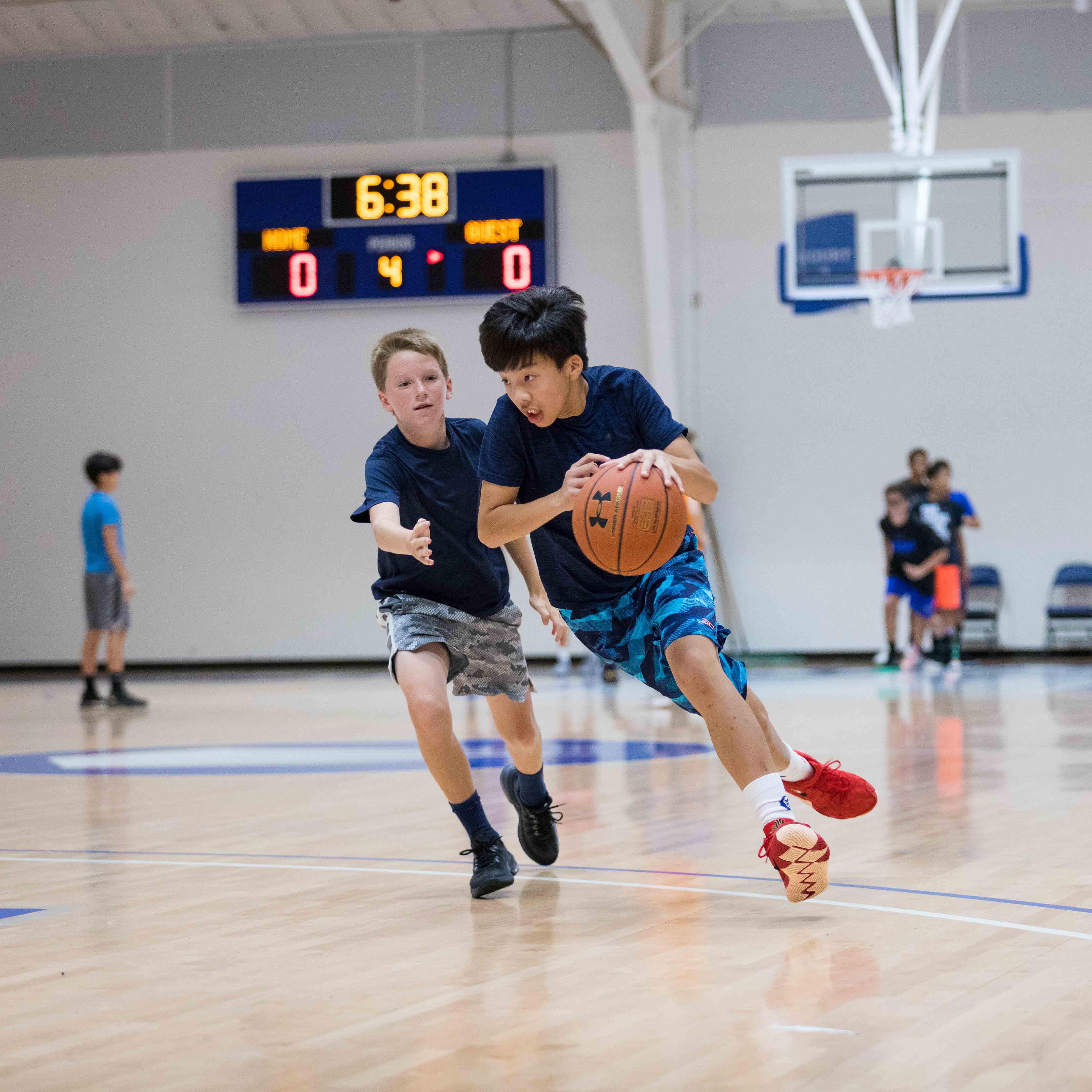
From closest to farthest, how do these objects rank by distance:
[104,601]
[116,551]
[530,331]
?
[530,331]
[116,551]
[104,601]

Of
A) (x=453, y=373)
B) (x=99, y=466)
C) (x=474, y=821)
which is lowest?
(x=474, y=821)

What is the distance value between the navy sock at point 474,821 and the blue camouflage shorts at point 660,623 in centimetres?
48

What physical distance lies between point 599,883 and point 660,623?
74 cm

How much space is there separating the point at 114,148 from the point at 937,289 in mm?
7969

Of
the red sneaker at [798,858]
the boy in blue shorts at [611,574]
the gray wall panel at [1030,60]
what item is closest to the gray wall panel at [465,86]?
the gray wall panel at [1030,60]

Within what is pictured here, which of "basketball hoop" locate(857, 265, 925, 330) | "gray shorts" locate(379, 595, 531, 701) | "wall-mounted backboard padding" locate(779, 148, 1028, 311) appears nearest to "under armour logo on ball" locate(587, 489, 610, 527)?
"gray shorts" locate(379, 595, 531, 701)

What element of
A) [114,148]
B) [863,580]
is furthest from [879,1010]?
[114,148]

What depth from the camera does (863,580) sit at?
44.7 feet

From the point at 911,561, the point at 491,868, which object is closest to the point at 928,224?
the point at 911,561

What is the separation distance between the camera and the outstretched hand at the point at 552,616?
353cm

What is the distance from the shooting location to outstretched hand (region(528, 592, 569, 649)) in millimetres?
3527

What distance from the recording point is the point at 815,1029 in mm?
2240

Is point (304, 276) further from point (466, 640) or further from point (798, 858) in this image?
point (798, 858)

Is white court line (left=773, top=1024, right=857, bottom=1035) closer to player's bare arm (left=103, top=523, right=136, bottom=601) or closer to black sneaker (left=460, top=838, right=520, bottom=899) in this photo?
black sneaker (left=460, top=838, right=520, bottom=899)
